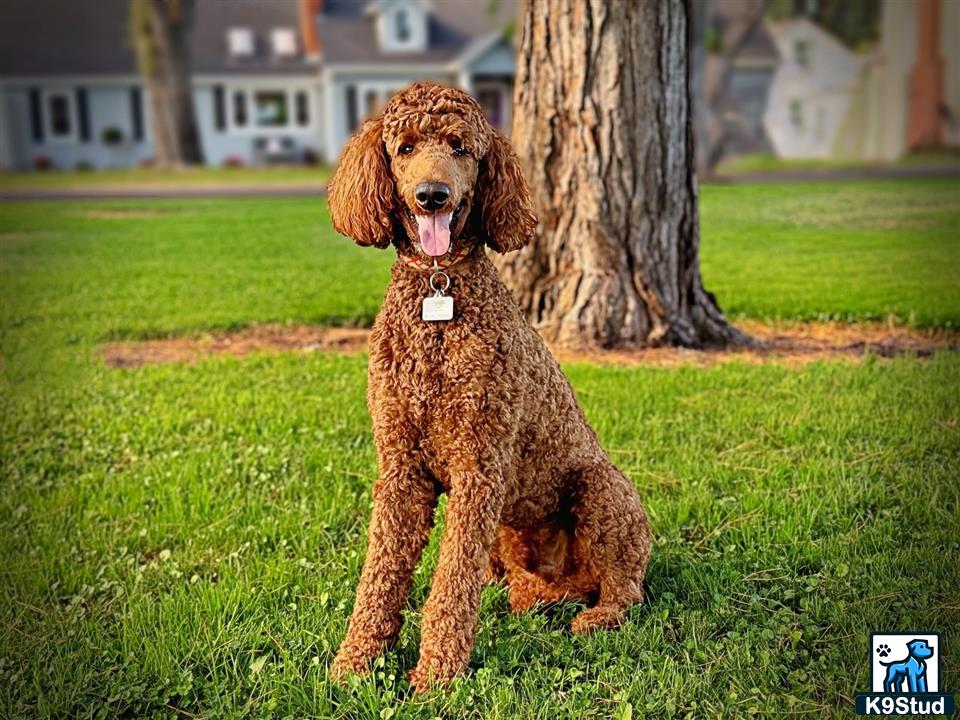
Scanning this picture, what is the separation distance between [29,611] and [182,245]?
8.35 metres

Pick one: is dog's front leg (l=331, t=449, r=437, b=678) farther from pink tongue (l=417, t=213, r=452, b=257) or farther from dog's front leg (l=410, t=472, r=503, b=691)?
pink tongue (l=417, t=213, r=452, b=257)

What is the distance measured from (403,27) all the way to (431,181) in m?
14.4

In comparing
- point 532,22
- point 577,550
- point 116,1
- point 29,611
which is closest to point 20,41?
point 116,1

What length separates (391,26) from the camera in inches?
624

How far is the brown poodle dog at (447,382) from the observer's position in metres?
2.31

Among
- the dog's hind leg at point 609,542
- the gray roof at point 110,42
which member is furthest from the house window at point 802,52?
the dog's hind leg at point 609,542

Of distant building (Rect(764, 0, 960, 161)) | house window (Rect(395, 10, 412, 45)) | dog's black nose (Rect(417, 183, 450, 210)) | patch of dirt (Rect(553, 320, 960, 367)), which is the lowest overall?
patch of dirt (Rect(553, 320, 960, 367))

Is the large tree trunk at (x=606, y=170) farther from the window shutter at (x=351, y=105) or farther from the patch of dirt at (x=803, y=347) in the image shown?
the window shutter at (x=351, y=105)

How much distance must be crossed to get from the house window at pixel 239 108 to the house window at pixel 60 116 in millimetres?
3196

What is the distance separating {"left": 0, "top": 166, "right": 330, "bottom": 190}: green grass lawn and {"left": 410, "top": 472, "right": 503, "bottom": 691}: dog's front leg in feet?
44.4

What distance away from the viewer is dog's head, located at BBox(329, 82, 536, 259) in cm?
226

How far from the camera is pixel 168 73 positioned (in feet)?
51.9

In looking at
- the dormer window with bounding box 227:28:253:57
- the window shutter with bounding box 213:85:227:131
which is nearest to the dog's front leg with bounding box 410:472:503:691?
the dormer window with bounding box 227:28:253:57

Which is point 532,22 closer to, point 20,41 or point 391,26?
point 391,26
